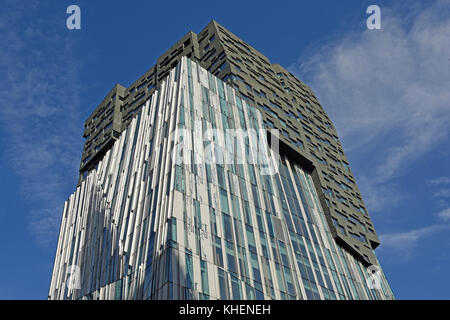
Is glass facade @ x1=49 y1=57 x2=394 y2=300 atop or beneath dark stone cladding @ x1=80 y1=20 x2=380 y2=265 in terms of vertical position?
beneath

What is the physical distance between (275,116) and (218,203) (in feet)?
97.5

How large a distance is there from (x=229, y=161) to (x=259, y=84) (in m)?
27.2

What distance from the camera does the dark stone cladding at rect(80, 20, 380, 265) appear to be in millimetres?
66750

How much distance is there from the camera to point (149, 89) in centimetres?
8356

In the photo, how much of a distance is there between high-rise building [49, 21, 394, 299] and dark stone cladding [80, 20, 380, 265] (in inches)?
11.3

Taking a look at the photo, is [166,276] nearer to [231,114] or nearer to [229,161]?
[229,161]

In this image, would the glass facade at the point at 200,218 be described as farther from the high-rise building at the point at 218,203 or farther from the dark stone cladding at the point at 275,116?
the dark stone cladding at the point at 275,116

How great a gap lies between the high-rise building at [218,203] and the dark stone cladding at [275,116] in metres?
0.29
